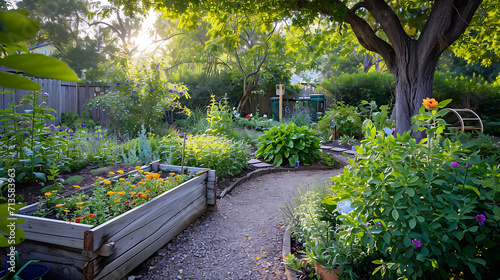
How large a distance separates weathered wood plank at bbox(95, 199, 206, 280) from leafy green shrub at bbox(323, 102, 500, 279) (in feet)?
5.32

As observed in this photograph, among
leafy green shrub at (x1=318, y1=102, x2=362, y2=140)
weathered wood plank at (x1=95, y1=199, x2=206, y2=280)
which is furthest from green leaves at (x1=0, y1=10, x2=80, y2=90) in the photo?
leafy green shrub at (x1=318, y1=102, x2=362, y2=140)

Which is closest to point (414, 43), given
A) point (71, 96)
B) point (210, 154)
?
point (210, 154)

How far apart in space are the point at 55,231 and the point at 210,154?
272 cm

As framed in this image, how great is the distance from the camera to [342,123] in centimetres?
845

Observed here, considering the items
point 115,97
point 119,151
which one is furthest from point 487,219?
point 115,97

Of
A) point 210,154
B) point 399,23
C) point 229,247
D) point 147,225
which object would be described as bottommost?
point 229,247

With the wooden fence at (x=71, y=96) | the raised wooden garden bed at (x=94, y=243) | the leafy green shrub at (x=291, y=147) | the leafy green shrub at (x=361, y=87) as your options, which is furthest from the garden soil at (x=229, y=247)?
the leafy green shrub at (x=361, y=87)

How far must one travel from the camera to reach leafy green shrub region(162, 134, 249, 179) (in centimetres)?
469

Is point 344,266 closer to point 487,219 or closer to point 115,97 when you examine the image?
point 487,219

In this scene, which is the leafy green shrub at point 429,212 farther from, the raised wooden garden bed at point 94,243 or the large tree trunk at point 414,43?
the large tree trunk at point 414,43

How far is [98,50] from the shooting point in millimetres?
21906

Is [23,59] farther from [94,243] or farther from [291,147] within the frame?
[291,147]

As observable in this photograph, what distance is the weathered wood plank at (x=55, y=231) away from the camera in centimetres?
212

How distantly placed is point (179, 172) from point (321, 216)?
1982 millimetres
